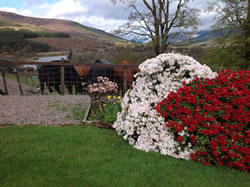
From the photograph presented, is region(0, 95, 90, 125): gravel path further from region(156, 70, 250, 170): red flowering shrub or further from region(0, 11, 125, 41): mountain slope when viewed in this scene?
region(0, 11, 125, 41): mountain slope

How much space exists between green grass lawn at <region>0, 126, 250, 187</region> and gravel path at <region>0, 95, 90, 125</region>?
1.83m

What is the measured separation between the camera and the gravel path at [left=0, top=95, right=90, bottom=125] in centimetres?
671

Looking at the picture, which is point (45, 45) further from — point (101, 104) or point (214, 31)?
point (101, 104)

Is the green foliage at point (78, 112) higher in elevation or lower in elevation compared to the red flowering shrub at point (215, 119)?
lower

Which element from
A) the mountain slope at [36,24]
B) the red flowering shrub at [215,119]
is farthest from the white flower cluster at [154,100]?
the mountain slope at [36,24]

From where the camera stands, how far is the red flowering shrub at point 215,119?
3.76m

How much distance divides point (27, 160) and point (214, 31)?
21.6 m

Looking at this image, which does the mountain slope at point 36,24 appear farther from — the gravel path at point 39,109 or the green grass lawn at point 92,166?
the green grass lawn at point 92,166

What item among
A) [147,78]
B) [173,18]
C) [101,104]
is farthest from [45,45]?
[147,78]

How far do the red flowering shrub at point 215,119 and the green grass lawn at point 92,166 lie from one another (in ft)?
0.94

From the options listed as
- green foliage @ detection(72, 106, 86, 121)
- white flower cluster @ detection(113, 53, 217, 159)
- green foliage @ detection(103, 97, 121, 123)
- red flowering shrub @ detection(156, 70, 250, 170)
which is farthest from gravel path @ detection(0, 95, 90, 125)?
red flowering shrub @ detection(156, 70, 250, 170)

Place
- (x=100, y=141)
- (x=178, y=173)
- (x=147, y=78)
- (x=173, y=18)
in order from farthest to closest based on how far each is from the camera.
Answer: (x=173, y=18) < (x=147, y=78) < (x=100, y=141) < (x=178, y=173)

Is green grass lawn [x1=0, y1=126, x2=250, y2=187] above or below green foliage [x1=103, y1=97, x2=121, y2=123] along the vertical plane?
below

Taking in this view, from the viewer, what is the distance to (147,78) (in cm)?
516
